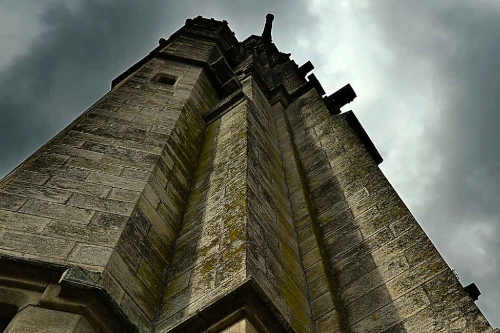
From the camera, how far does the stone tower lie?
3.16m

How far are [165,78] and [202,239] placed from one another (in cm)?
554

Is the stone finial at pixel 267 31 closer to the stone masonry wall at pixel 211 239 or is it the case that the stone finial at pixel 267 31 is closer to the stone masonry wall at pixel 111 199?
the stone masonry wall at pixel 111 199

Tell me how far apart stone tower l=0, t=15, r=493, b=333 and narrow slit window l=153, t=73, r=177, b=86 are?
5.58 ft

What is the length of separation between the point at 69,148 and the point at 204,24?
11.2 m

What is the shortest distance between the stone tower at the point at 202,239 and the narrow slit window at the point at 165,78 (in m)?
1.70

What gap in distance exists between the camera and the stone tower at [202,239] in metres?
3.16

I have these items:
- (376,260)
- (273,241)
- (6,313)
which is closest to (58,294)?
(6,313)

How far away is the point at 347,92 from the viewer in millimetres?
12789

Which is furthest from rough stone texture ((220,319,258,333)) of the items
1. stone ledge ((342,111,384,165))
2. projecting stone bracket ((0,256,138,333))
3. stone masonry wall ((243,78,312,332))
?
stone ledge ((342,111,384,165))

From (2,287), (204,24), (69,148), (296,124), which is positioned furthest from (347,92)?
(2,287)

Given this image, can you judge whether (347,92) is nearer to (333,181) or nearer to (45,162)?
(333,181)

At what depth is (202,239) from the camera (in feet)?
14.2

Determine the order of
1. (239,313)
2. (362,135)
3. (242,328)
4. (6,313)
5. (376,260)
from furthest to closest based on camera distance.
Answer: (362,135), (376,260), (6,313), (239,313), (242,328)

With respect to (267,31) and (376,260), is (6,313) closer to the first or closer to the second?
(376,260)
